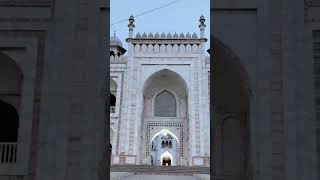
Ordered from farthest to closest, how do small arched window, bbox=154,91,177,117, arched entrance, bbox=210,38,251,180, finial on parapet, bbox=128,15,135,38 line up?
1. finial on parapet, bbox=128,15,135,38
2. small arched window, bbox=154,91,177,117
3. arched entrance, bbox=210,38,251,180

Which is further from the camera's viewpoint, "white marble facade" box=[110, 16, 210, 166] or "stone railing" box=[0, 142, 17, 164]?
"white marble facade" box=[110, 16, 210, 166]

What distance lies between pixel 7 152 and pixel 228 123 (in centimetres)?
351

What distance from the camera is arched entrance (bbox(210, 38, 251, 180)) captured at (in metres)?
7.81

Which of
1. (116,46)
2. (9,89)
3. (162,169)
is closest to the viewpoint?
(9,89)

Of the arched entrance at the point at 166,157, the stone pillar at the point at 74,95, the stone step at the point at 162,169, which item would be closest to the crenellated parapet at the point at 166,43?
the stone step at the point at 162,169

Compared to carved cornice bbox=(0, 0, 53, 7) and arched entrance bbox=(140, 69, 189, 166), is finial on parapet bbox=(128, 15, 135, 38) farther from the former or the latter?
carved cornice bbox=(0, 0, 53, 7)

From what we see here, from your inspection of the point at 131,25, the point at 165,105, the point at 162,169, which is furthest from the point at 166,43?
the point at 162,169

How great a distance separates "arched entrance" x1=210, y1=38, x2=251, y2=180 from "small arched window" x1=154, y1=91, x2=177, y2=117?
14536 mm

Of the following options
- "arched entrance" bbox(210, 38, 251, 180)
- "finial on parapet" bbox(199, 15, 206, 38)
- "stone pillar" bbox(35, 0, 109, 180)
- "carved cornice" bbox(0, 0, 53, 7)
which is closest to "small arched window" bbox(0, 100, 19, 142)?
"carved cornice" bbox(0, 0, 53, 7)

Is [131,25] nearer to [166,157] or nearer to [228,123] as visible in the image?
[166,157]

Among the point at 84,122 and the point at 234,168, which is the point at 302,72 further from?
the point at 84,122

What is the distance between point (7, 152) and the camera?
Answer: 23.0 feet

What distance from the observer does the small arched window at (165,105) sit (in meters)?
22.6

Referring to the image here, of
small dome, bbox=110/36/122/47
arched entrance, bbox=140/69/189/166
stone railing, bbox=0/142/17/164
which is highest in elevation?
small dome, bbox=110/36/122/47
